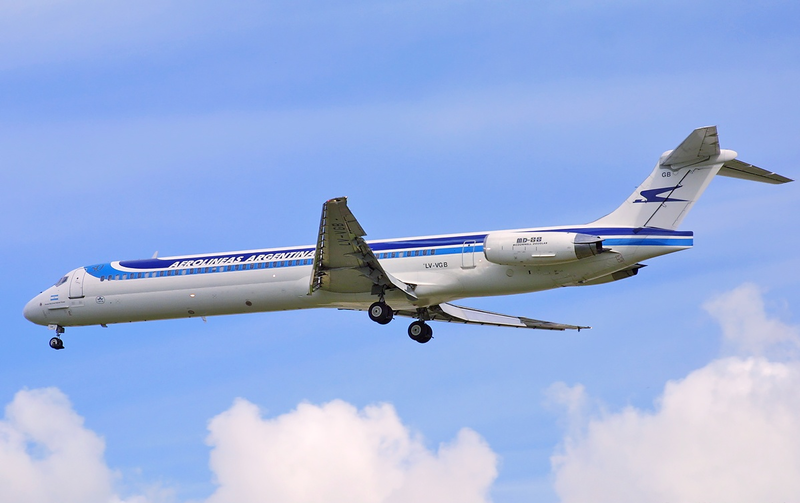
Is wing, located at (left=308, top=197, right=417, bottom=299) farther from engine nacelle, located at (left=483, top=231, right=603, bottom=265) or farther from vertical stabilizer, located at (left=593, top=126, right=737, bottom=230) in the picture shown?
vertical stabilizer, located at (left=593, top=126, right=737, bottom=230)

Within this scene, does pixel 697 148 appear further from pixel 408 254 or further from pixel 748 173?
pixel 408 254

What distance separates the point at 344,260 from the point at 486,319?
24.9 feet

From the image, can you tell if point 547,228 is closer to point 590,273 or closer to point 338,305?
point 590,273

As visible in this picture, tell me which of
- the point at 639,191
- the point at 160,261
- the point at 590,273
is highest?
the point at 160,261

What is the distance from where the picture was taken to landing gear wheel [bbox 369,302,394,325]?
1318 inches

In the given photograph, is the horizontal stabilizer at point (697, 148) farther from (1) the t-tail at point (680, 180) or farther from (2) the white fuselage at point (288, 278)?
(2) the white fuselage at point (288, 278)

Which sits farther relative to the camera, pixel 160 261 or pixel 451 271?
pixel 160 261

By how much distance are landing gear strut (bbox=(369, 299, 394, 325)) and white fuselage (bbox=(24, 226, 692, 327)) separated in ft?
0.80

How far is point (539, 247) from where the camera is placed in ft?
99.0

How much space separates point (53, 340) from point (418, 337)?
12.9m

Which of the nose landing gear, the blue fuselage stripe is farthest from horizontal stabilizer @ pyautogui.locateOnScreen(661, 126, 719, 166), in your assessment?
the nose landing gear

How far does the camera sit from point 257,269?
34.8 metres

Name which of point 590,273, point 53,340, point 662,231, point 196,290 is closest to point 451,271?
point 590,273

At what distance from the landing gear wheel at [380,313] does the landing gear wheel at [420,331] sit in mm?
2796
